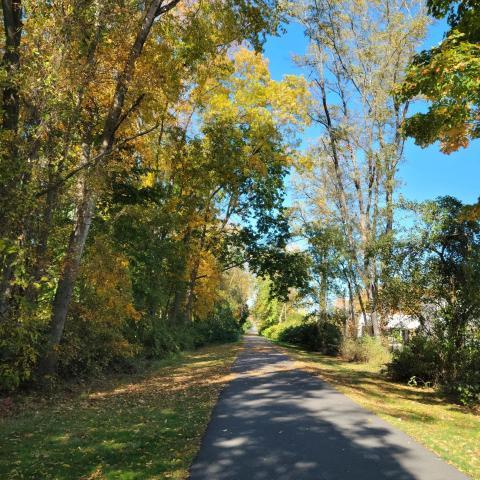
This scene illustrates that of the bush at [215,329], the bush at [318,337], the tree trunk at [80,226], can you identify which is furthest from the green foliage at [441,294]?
the bush at [215,329]

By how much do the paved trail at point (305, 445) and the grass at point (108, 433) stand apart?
40cm

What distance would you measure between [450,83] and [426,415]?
6.46 metres

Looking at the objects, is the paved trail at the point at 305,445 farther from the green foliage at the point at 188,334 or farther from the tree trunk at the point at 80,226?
the green foliage at the point at 188,334

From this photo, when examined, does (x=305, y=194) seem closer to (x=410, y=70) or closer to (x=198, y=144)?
(x=198, y=144)

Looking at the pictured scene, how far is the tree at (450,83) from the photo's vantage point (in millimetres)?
7469

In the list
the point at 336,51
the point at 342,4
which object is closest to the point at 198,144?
the point at 336,51

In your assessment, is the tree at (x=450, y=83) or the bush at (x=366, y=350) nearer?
the tree at (x=450, y=83)

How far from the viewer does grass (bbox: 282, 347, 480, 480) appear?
250 inches

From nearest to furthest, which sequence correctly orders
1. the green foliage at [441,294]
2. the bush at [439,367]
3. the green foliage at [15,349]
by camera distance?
the green foliage at [15,349] < the bush at [439,367] < the green foliage at [441,294]

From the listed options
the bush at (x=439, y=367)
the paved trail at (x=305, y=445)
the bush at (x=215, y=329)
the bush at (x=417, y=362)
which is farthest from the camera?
the bush at (x=215, y=329)

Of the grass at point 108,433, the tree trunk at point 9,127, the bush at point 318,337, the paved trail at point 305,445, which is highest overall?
the tree trunk at point 9,127

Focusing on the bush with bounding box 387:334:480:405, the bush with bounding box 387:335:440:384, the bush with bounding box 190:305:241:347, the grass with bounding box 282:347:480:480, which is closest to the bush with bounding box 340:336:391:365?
the bush with bounding box 387:335:440:384

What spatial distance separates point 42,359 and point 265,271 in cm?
1928

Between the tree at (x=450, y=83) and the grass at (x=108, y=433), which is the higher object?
the tree at (x=450, y=83)
